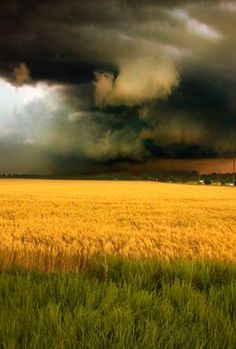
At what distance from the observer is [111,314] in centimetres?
372

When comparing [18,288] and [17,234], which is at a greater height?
[18,288]

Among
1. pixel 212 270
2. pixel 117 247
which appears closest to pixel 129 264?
pixel 212 270

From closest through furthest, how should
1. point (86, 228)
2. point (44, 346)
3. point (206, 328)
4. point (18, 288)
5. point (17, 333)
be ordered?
point (44, 346)
point (17, 333)
point (206, 328)
point (18, 288)
point (86, 228)

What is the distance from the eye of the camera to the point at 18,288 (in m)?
4.61

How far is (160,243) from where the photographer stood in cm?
1406

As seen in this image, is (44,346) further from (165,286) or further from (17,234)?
(17,234)

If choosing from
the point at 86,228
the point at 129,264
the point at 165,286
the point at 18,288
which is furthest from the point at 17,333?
the point at 86,228

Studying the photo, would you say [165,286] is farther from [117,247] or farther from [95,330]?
[117,247]

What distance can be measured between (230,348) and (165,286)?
1.68 m

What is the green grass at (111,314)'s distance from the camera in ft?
10.7

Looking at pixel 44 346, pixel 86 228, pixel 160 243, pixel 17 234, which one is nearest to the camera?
pixel 44 346

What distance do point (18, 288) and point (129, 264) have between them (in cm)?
203

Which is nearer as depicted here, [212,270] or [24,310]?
[24,310]

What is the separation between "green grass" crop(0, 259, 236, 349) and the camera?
3252mm
